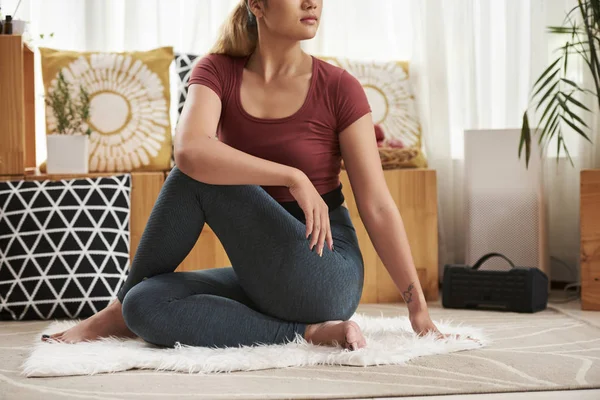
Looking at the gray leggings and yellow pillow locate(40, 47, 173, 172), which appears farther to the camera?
yellow pillow locate(40, 47, 173, 172)

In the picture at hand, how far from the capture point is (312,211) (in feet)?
5.62


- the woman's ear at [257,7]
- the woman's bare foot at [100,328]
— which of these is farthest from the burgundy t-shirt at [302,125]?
the woman's bare foot at [100,328]

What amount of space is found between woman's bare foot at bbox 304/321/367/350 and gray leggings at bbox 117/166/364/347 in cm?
2

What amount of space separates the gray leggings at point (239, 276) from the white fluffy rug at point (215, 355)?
5 cm

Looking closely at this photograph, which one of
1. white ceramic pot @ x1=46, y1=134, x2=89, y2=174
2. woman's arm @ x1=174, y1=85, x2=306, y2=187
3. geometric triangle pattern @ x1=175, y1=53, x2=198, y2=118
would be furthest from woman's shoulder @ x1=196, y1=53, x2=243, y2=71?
geometric triangle pattern @ x1=175, y1=53, x2=198, y2=118

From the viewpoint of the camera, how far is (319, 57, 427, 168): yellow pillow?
3.29 metres

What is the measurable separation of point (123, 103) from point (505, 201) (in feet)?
4.87

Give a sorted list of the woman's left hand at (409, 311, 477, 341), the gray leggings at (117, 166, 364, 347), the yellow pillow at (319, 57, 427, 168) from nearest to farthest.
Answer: the gray leggings at (117, 166, 364, 347), the woman's left hand at (409, 311, 477, 341), the yellow pillow at (319, 57, 427, 168)

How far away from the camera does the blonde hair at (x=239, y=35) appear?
2100 mm


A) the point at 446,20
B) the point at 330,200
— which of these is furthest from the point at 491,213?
the point at 330,200

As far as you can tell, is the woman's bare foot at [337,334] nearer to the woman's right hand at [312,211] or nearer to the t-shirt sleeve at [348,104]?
the woman's right hand at [312,211]

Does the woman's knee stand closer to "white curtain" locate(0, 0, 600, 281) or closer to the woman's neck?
the woman's neck

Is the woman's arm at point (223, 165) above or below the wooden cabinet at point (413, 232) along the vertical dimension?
above

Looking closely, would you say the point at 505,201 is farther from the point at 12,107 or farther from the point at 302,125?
the point at 12,107
